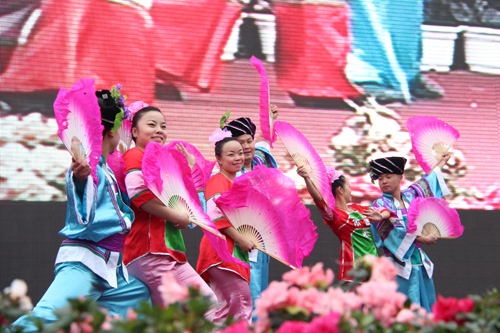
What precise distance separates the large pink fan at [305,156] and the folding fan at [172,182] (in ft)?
2.93

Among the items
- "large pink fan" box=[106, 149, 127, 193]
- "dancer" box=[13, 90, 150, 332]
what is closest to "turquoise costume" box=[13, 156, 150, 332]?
"dancer" box=[13, 90, 150, 332]

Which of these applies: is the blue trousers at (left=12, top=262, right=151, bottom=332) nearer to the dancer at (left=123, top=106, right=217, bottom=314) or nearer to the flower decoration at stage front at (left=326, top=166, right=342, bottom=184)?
the dancer at (left=123, top=106, right=217, bottom=314)

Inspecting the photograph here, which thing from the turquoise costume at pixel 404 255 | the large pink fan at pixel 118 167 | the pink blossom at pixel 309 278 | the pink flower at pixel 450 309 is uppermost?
the pink blossom at pixel 309 278

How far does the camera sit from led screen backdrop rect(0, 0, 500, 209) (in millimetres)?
4562

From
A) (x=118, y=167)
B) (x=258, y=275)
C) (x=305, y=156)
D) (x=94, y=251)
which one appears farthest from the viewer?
(x=305, y=156)

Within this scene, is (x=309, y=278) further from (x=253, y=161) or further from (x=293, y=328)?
(x=253, y=161)

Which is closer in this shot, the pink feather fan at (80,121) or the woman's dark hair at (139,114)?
the pink feather fan at (80,121)

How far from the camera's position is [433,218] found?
12.0 feet

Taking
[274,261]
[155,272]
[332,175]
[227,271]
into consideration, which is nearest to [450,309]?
[155,272]

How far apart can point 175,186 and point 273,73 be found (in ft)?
9.12

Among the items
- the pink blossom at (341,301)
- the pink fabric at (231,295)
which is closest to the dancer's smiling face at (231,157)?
the pink fabric at (231,295)

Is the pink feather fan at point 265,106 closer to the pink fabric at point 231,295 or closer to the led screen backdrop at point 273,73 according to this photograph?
the pink fabric at point 231,295

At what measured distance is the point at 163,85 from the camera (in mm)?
4902

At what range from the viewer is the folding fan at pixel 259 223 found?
2.84 m
